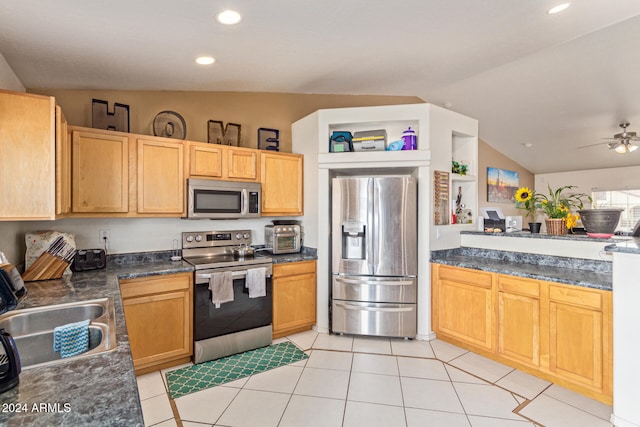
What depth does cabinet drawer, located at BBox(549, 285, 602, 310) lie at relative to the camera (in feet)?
7.22

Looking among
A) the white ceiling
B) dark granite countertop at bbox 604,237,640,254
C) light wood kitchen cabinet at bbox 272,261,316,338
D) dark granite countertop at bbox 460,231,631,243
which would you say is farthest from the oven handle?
dark granite countertop at bbox 604,237,640,254

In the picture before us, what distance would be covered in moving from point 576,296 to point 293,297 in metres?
2.41

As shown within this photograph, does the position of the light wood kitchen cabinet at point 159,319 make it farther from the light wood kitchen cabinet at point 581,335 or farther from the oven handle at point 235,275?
the light wood kitchen cabinet at point 581,335

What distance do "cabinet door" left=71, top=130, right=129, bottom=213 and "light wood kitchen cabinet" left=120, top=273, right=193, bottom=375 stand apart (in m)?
0.69

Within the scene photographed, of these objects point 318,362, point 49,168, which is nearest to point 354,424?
point 318,362

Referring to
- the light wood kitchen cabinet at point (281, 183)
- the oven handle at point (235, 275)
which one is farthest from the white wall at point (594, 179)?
the oven handle at point (235, 275)

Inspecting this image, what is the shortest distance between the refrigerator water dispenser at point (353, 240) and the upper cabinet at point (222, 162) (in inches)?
43.8

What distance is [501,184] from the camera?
7281 millimetres

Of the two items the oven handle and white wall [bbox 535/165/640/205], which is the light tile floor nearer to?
the oven handle

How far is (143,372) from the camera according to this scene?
262 centimetres

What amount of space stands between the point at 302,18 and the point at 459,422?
9.28 feet

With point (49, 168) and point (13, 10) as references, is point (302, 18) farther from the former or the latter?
point (49, 168)

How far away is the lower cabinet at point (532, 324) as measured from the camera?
2191 millimetres

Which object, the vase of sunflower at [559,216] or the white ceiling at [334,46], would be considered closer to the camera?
the white ceiling at [334,46]
